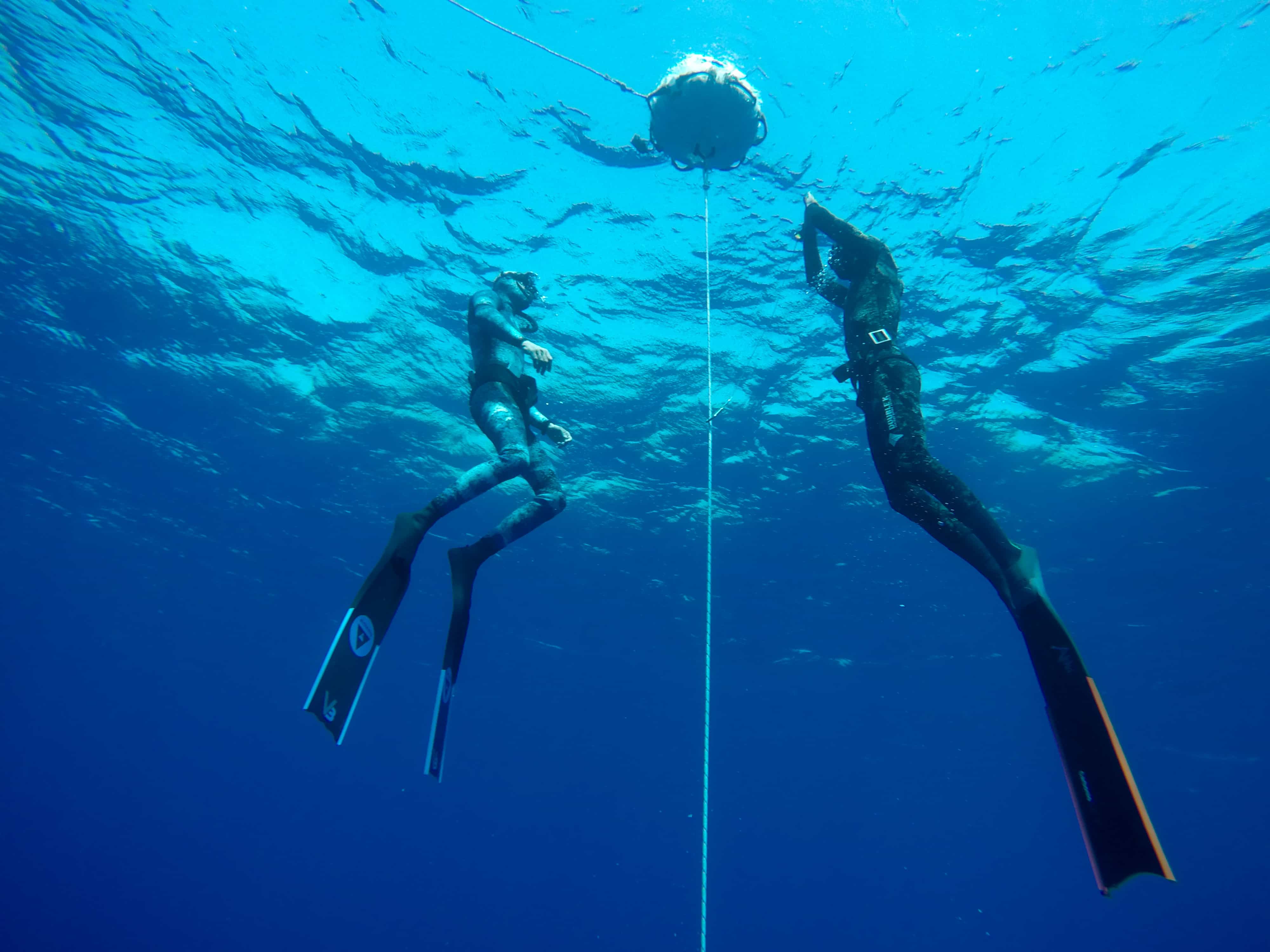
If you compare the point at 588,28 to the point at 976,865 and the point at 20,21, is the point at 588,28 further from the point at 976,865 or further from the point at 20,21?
the point at 976,865

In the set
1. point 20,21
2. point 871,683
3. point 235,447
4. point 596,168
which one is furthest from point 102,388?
point 871,683

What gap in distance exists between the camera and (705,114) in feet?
23.2

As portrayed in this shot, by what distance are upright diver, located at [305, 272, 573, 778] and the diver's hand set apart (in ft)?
0.04

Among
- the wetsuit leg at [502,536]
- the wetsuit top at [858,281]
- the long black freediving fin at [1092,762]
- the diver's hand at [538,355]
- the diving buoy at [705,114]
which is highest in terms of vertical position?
the diving buoy at [705,114]

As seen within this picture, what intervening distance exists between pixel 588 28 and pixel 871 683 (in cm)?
2935

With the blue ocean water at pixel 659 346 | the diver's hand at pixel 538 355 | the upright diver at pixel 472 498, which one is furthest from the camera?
the blue ocean water at pixel 659 346

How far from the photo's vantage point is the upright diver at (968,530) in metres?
Answer: 2.97

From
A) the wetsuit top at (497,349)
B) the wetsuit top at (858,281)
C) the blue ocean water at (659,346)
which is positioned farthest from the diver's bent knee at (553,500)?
the blue ocean water at (659,346)

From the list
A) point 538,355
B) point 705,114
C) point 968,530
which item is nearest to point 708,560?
point 538,355

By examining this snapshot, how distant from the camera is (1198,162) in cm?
847

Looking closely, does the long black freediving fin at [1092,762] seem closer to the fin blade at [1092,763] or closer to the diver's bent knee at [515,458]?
the fin blade at [1092,763]

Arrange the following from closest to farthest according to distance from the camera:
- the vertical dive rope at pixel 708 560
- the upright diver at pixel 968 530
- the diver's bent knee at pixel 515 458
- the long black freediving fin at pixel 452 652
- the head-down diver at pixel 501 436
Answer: the upright diver at pixel 968 530 → the vertical dive rope at pixel 708 560 → the long black freediving fin at pixel 452 652 → the head-down diver at pixel 501 436 → the diver's bent knee at pixel 515 458

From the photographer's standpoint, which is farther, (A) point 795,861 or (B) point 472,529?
(A) point 795,861

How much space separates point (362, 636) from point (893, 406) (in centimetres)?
458
